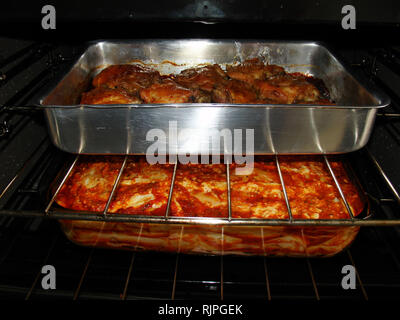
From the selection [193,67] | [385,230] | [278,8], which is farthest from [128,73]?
[385,230]

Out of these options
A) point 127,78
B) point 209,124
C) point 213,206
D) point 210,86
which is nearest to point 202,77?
point 210,86

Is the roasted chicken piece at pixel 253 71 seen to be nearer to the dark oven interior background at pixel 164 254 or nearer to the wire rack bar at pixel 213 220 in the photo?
the dark oven interior background at pixel 164 254

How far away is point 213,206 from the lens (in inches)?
57.7

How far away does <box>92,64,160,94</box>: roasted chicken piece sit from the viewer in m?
1.70

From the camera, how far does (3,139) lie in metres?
1.61

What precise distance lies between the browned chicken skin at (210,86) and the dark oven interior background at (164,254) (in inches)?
10.0

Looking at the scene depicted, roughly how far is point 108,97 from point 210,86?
20.4 inches

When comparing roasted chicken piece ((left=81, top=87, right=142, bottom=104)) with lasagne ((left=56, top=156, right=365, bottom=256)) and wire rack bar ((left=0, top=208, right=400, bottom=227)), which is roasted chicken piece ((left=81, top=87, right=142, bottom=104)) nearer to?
lasagne ((left=56, top=156, right=365, bottom=256))

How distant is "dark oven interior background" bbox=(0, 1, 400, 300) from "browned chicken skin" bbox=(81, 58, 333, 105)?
25 centimetres

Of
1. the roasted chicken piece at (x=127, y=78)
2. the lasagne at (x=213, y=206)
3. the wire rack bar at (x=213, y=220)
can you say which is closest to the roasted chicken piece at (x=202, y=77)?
the roasted chicken piece at (x=127, y=78)

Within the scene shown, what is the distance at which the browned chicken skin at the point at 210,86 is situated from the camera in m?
1.57
